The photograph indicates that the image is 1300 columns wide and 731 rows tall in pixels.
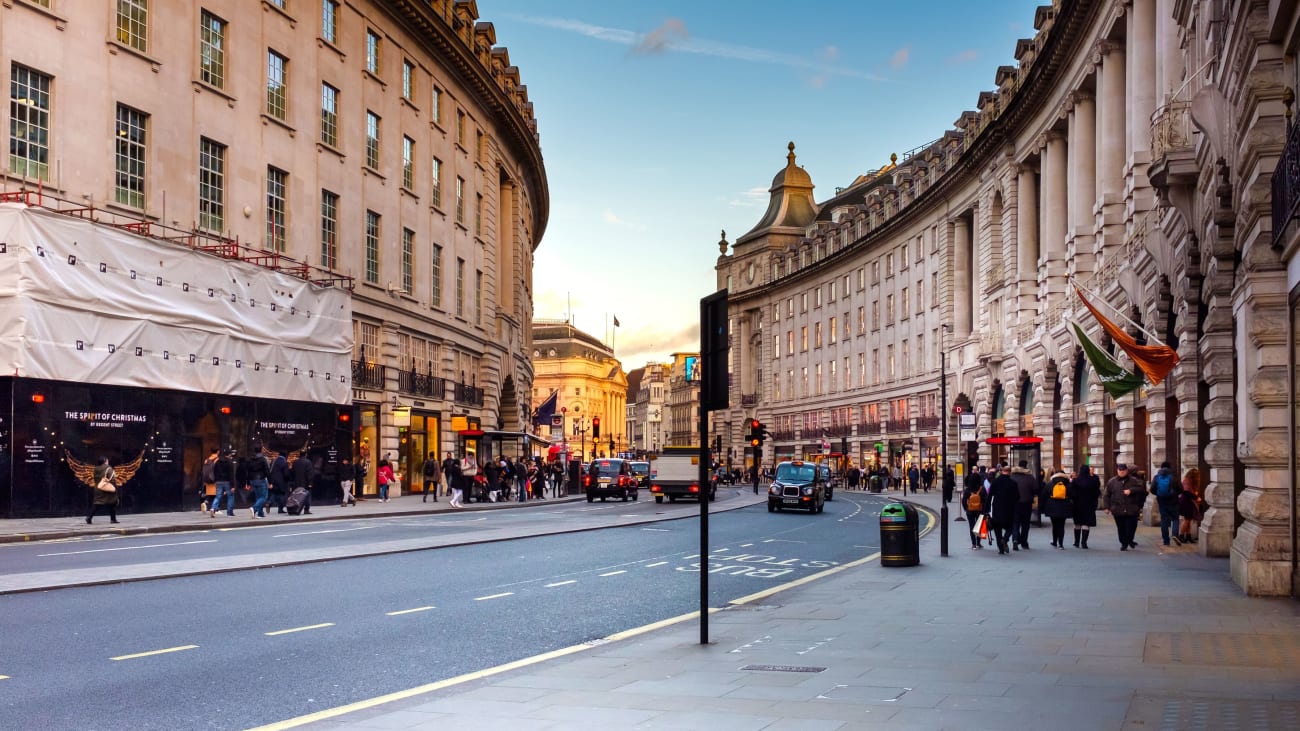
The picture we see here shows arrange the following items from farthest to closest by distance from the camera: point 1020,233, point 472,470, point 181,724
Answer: point 1020,233 → point 472,470 → point 181,724

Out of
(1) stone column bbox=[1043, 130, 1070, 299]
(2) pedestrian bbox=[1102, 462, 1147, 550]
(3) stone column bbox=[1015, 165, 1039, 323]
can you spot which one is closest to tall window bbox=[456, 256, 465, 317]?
(3) stone column bbox=[1015, 165, 1039, 323]

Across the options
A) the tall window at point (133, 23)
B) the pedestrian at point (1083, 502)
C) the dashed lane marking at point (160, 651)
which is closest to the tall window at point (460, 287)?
the tall window at point (133, 23)

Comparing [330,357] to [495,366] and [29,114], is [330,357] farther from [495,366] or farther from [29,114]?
[495,366]

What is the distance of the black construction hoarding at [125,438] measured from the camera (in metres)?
28.2

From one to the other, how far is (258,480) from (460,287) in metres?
25.5

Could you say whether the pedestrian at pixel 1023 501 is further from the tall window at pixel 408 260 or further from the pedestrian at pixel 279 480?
the tall window at pixel 408 260

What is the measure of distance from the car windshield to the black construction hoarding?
15.8 metres

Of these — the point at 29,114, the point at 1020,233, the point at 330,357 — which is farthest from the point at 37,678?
the point at 1020,233

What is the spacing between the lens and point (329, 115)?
44.1m

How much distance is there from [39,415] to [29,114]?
282 inches

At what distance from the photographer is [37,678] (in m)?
9.78

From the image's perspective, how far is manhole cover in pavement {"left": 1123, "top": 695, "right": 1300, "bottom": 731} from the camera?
7590mm

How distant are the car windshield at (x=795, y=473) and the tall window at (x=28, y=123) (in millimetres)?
24870

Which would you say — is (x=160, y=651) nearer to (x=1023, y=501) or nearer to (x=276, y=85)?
(x=1023, y=501)
